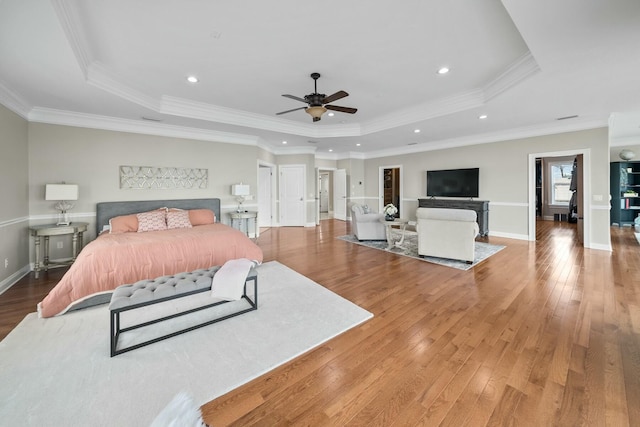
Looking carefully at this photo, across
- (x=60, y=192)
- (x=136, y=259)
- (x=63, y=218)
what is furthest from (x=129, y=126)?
(x=136, y=259)

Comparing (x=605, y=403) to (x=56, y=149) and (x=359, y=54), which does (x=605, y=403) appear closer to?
(x=359, y=54)

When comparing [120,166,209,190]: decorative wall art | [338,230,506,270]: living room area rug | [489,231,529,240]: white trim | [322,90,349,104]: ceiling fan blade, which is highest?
[322,90,349,104]: ceiling fan blade

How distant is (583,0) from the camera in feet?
6.55

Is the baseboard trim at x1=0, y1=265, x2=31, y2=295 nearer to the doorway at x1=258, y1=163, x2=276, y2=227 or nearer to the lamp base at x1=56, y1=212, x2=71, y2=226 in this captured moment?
the lamp base at x1=56, y1=212, x2=71, y2=226

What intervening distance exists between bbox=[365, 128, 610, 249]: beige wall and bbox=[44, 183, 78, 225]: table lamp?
826 centimetres

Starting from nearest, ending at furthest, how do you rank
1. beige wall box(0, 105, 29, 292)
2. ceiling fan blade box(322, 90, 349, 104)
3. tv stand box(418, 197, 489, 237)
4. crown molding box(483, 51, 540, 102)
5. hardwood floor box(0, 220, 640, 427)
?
hardwood floor box(0, 220, 640, 427)
crown molding box(483, 51, 540, 102)
ceiling fan blade box(322, 90, 349, 104)
beige wall box(0, 105, 29, 292)
tv stand box(418, 197, 489, 237)

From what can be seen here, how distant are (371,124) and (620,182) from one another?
7.57 meters

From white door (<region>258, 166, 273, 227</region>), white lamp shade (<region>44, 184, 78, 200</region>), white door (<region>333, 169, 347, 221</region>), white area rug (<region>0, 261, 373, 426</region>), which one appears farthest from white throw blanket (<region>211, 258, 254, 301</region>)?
white door (<region>333, 169, 347, 221</region>)

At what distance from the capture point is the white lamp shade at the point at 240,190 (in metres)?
6.09

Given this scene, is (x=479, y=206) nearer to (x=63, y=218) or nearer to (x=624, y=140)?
(x=624, y=140)

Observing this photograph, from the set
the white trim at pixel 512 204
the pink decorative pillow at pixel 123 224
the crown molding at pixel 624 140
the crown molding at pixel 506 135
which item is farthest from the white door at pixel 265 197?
the crown molding at pixel 624 140

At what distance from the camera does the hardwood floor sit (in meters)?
1.50

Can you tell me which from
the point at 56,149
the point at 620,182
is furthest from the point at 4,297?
the point at 620,182

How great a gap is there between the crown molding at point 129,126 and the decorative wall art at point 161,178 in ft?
2.40
